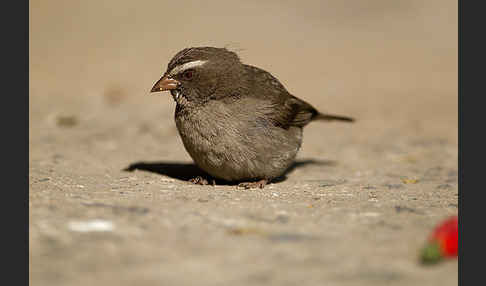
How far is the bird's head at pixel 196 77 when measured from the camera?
7.10 meters

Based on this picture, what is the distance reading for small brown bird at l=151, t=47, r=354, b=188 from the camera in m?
7.00

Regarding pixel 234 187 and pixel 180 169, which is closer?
pixel 234 187

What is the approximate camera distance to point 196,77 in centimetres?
711

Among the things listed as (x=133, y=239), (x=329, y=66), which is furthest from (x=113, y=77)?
(x=133, y=239)

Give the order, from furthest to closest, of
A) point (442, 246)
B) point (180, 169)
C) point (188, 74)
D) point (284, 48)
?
point (284, 48) → point (180, 169) → point (188, 74) → point (442, 246)

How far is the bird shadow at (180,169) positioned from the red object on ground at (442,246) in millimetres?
3562

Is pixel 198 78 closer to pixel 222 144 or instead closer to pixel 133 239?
pixel 222 144

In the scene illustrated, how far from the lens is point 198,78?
7.11 m

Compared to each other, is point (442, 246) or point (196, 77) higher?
point (196, 77)

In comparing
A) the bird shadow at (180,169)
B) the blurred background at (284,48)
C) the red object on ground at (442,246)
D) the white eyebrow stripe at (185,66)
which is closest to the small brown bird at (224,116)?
the white eyebrow stripe at (185,66)

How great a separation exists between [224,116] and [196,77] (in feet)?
1.72

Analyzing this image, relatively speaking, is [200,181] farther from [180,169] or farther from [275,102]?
[275,102]

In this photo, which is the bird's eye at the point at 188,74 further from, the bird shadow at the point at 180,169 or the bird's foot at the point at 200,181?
the bird shadow at the point at 180,169

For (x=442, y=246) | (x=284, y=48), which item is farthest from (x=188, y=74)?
(x=284, y=48)
